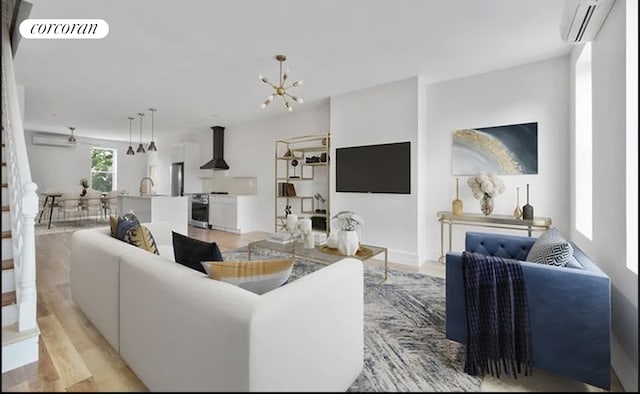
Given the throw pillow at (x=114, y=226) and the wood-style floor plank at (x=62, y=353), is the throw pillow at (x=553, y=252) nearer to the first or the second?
the wood-style floor plank at (x=62, y=353)

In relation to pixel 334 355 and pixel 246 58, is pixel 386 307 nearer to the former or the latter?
pixel 334 355

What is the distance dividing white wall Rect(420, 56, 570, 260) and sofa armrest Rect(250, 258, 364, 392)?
283 cm

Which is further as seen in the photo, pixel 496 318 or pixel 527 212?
pixel 527 212

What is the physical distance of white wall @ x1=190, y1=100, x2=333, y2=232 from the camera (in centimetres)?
537

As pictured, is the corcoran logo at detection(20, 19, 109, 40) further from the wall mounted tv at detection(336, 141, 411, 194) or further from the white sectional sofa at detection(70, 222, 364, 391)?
the wall mounted tv at detection(336, 141, 411, 194)

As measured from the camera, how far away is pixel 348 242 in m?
2.80

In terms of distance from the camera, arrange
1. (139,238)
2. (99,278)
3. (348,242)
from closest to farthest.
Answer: (99,278), (139,238), (348,242)

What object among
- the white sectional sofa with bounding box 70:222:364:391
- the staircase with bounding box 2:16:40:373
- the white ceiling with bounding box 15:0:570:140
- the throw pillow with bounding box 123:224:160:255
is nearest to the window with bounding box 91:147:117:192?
the white ceiling with bounding box 15:0:570:140

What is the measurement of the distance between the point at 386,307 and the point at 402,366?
0.81 metres

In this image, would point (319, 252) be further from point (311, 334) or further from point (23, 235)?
point (23, 235)

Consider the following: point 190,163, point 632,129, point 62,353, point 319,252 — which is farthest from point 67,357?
point 190,163

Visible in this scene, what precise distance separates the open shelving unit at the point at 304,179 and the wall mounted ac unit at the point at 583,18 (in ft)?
10.5

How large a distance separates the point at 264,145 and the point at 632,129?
17.8 ft

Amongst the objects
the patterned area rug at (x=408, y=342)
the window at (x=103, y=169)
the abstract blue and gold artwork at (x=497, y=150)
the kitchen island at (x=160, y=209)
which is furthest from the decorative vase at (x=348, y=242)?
the window at (x=103, y=169)
